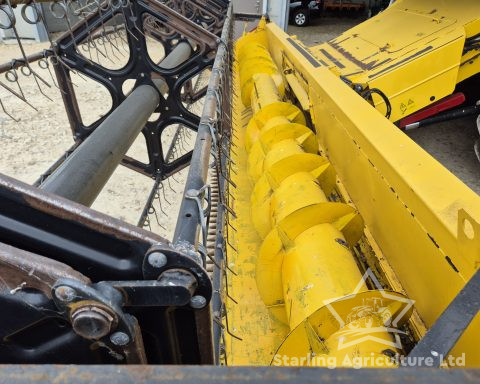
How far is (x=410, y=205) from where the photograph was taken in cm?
111

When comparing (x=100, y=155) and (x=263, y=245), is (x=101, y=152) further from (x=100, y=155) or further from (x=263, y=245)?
(x=263, y=245)

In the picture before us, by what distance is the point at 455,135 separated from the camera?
4.63 meters

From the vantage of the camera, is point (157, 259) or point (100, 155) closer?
point (157, 259)

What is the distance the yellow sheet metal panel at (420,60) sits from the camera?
9.54 ft

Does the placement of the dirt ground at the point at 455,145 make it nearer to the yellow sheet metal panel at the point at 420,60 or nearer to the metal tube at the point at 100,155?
the yellow sheet metal panel at the point at 420,60

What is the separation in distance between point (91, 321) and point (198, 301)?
6.7 inches

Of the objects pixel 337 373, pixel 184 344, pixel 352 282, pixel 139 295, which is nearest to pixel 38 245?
pixel 139 295

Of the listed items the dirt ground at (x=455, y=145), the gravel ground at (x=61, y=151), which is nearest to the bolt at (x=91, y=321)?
the gravel ground at (x=61, y=151)

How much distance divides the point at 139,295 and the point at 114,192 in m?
3.39

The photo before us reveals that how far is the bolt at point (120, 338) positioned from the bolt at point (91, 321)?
25 millimetres

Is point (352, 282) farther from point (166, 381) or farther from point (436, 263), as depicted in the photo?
point (166, 381)

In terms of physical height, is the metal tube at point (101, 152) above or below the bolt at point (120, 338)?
above

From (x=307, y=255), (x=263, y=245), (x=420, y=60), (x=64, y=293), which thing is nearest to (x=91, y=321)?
(x=64, y=293)

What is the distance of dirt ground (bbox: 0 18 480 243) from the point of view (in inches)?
144
